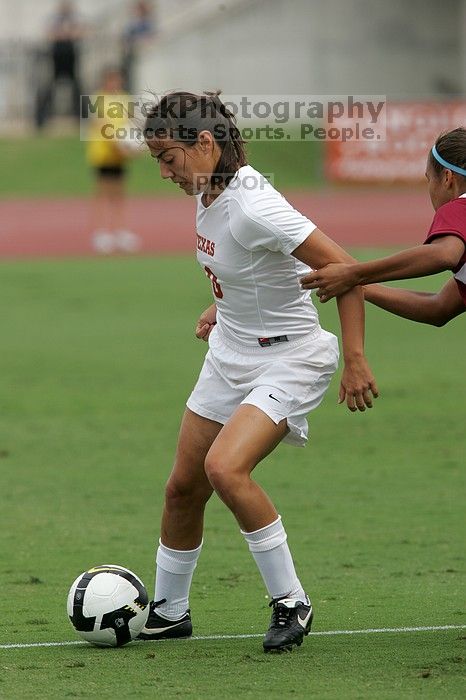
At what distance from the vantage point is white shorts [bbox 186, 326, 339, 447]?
18.4 ft

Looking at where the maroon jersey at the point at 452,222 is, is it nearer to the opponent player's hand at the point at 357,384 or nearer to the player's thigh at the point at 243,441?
the opponent player's hand at the point at 357,384

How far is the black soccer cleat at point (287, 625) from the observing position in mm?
5559

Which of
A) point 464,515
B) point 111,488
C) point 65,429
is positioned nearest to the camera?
point 464,515

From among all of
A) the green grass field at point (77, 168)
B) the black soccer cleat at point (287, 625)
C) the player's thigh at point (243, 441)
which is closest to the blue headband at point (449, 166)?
the player's thigh at point (243, 441)

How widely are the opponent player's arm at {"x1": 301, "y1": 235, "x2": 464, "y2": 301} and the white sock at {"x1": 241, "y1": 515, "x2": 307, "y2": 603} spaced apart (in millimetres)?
985

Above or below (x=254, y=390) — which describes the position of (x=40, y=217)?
below

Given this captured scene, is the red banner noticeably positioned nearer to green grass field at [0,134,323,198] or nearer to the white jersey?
green grass field at [0,134,323,198]

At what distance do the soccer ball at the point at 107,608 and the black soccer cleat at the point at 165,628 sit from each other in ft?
0.25

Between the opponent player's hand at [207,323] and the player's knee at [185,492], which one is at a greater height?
the opponent player's hand at [207,323]

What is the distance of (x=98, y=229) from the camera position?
2608 cm

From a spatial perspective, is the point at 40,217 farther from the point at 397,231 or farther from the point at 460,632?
the point at 460,632

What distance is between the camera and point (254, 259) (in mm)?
5613

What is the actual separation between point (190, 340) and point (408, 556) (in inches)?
312

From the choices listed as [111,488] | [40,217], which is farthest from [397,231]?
[111,488]
